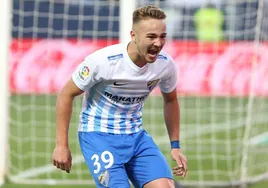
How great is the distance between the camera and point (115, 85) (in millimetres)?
4965

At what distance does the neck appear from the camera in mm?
4914

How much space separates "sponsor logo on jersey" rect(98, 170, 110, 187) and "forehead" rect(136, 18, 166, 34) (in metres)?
0.94

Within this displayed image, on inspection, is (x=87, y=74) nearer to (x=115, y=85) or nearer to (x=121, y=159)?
(x=115, y=85)

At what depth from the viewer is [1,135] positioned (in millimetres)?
8164

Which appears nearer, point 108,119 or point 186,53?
point 108,119

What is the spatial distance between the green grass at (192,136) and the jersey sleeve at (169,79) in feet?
9.95

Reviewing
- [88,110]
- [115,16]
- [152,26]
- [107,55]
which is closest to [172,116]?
[88,110]

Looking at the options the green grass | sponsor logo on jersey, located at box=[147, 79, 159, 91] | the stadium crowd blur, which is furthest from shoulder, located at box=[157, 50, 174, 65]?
the stadium crowd blur

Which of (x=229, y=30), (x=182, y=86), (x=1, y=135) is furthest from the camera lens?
(x=182, y=86)

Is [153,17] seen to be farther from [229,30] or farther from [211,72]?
[211,72]

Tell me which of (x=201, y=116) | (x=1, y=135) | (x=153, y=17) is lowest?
(x=201, y=116)

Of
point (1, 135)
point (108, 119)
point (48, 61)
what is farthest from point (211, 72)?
point (108, 119)

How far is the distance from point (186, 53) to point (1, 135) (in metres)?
6.69

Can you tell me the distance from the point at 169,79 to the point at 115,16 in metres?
7.20
